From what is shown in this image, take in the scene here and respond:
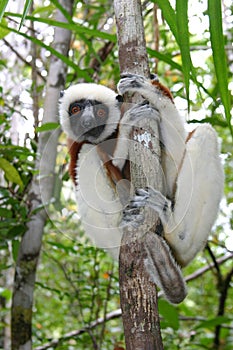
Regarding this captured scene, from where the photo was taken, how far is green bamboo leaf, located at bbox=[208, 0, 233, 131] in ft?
5.73

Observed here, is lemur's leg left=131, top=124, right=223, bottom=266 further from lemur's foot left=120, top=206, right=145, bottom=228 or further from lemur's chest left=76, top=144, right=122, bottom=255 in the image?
lemur's foot left=120, top=206, right=145, bottom=228

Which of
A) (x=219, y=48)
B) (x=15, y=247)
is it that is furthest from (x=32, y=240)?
(x=219, y=48)

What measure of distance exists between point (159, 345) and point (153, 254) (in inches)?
22.5

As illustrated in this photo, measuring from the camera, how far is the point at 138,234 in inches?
72.2

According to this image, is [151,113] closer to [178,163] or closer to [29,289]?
[178,163]

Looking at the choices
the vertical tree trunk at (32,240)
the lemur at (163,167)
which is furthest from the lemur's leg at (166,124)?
the vertical tree trunk at (32,240)

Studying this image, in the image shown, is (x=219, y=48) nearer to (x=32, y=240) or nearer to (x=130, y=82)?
(x=130, y=82)

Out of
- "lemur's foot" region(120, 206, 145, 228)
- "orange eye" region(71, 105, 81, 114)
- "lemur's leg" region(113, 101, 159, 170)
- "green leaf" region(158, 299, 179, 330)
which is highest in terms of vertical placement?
"orange eye" region(71, 105, 81, 114)

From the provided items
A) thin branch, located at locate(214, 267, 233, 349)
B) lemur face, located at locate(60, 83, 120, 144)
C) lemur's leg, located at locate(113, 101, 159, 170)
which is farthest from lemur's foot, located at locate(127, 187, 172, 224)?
thin branch, located at locate(214, 267, 233, 349)

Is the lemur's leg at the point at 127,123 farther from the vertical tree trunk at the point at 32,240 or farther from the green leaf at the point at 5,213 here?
the green leaf at the point at 5,213

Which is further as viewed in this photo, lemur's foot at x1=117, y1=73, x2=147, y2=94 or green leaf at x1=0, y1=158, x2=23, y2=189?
green leaf at x1=0, y1=158, x2=23, y2=189

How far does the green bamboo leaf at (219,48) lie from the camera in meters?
1.75

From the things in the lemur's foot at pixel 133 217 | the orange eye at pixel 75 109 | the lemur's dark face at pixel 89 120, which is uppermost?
the orange eye at pixel 75 109

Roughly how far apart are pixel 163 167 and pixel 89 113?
0.64 m
